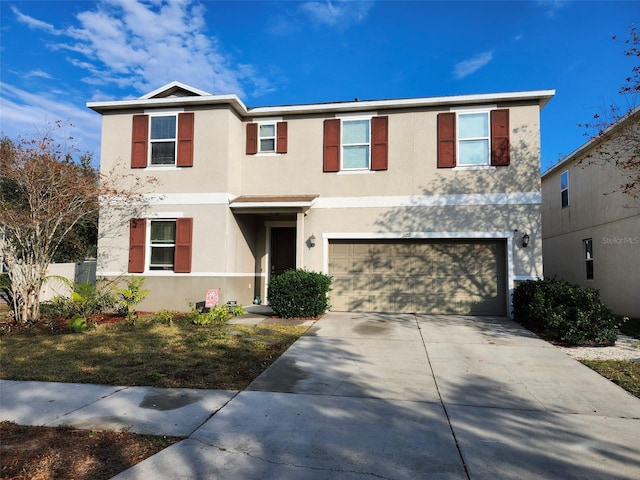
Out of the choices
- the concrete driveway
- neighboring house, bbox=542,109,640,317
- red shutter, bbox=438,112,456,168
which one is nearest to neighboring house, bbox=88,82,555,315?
red shutter, bbox=438,112,456,168

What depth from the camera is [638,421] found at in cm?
449

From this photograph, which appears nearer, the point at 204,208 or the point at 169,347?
the point at 169,347

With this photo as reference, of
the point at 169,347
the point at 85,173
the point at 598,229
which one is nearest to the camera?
the point at 169,347

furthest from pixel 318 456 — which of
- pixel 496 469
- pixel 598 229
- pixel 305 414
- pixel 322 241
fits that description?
pixel 598 229

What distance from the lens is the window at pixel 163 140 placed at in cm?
1241

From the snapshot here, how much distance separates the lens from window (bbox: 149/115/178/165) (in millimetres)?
12414

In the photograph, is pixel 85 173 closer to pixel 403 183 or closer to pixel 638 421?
pixel 403 183

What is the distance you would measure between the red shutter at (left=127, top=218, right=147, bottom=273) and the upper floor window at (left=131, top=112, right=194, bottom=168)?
1.71 meters

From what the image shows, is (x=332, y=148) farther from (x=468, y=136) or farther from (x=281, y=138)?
(x=468, y=136)

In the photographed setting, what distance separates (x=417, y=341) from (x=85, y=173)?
9172 millimetres

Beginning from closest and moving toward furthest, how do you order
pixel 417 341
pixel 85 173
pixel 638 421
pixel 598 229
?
pixel 638 421 < pixel 417 341 < pixel 85 173 < pixel 598 229

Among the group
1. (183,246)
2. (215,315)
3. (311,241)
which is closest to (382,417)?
(215,315)

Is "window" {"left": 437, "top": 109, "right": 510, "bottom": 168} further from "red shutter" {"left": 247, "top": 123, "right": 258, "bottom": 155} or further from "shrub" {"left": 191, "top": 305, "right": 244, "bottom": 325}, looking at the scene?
"shrub" {"left": 191, "top": 305, "right": 244, "bottom": 325}

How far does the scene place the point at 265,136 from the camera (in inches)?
506
